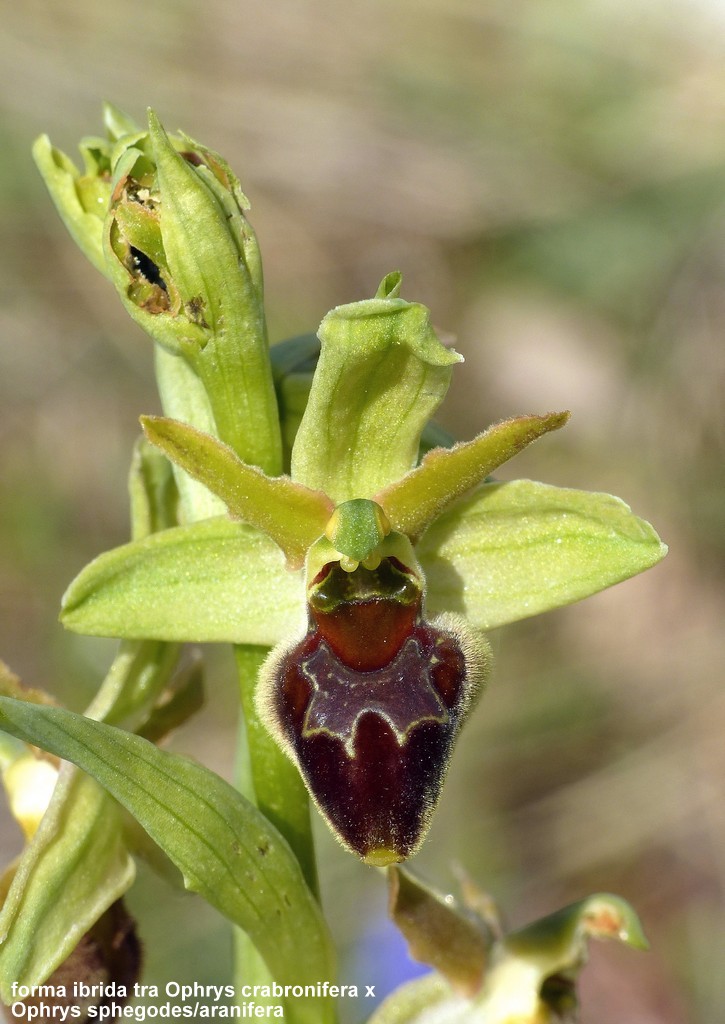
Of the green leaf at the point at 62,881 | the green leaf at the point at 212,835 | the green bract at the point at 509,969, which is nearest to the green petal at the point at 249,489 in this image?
the green leaf at the point at 212,835

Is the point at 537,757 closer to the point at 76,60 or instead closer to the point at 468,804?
the point at 468,804

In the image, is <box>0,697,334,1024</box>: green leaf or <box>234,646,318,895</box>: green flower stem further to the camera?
<box>234,646,318,895</box>: green flower stem

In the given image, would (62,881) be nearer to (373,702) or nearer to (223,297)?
(373,702)

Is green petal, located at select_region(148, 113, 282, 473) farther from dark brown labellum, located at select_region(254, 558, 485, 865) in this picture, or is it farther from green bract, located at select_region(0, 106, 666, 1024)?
dark brown labellum, located at select_region(254, 558, 485, 865)

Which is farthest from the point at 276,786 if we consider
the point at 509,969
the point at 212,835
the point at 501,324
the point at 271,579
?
the point at 501,324

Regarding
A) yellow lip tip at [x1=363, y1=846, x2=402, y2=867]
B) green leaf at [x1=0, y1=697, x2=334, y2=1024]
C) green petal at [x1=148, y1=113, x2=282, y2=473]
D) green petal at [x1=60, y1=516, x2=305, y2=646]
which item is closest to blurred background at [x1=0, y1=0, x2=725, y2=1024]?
green leaf at [x1=0, y1=697, x2=334, y2=1024]

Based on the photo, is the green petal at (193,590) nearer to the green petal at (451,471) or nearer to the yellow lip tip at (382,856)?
the green petal at (451,471)
